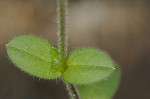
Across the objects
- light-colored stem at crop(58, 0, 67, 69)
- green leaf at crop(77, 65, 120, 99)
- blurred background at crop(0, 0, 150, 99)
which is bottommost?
blurred background at crop(0, 0, 150, 99)

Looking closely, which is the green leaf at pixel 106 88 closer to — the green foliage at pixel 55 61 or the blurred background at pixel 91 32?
the green foliage at pixel 55 61

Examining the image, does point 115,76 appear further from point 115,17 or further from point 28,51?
point 115,17

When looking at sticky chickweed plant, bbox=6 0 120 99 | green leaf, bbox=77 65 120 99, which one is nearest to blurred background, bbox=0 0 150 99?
green leaf, bbox=77 65 120 99

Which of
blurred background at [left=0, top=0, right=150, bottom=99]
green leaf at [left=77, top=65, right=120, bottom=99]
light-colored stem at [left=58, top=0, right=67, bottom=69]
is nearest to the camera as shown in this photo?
light-colored stem at [left=58, top=0, right=67, bottom=69]

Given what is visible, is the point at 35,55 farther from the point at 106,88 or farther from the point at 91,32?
the point at 91,32

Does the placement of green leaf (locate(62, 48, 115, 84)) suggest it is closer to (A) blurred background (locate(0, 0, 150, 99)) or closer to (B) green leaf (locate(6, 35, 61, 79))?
(B) green leaf (locate(6, 35, 61, 79))
